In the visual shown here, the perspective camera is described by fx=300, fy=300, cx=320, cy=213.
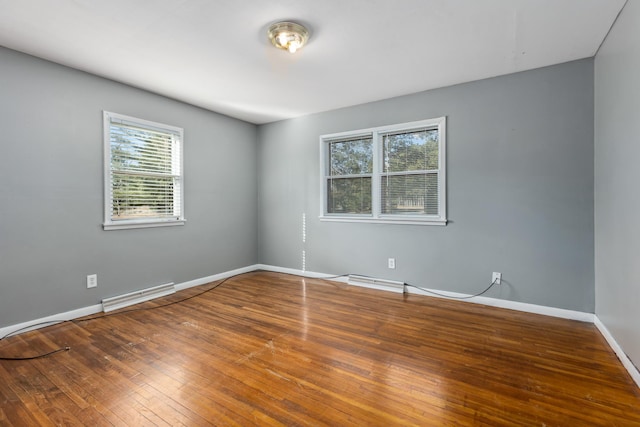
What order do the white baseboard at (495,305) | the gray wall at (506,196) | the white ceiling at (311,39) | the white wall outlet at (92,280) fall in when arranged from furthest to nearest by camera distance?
the white wall outlet at (92,280) < the gray wall at (506,196) < the white baseboard at (495,305) < the white ceiling at (311,39)

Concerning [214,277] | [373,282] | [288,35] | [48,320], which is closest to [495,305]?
[373,282]

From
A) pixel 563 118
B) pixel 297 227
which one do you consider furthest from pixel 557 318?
pixel 297 227

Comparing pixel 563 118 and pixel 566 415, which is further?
pixel 563 118

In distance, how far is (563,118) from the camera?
301 cm

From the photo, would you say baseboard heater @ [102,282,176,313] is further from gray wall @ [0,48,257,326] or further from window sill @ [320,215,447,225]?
window sill @ [320,215,447,225]

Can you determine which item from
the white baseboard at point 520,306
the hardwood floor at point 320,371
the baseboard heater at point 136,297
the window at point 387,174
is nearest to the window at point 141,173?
the baseboard heater at point 136,297

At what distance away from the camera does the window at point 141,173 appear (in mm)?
Answer: 3375

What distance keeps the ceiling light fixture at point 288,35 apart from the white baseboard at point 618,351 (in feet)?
10.9

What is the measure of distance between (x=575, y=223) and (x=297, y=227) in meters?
3.49

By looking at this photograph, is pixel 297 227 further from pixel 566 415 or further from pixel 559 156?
pixel 566 415

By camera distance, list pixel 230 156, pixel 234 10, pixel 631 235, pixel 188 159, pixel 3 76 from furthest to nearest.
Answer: pixel 230 156 < pixel 188 159 < pixel 3 76 < pixel 234 10 < pixel 631 235

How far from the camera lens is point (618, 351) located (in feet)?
7.43

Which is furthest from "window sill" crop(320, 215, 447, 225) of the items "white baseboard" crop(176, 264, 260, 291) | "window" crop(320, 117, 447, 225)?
"white baseboard" crop(176, 264, 260, 291)

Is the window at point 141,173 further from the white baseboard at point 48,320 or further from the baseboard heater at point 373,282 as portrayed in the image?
the baseboard heater at point 373,282
